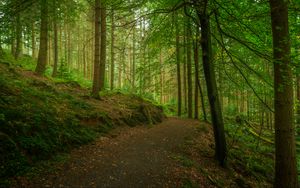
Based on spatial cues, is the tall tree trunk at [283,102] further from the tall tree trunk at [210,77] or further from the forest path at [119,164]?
the forest path at [119,164]

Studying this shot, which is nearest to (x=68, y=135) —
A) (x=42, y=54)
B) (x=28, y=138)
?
(x=28, y=138)

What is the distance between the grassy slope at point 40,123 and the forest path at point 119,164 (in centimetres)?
56

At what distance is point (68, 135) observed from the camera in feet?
23.7

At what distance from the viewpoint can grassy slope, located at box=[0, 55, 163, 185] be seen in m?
5.32

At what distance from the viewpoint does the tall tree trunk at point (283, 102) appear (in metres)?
5.66

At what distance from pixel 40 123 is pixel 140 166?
10.2ft

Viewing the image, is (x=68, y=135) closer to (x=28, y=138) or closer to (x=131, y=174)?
(x=28, y=138)

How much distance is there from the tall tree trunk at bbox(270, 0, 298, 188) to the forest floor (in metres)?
1.75

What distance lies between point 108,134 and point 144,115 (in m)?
4.58

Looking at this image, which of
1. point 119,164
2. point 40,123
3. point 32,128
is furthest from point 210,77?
point 32,128

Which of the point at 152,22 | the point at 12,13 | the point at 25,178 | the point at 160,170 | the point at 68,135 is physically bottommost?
the point at 160,170

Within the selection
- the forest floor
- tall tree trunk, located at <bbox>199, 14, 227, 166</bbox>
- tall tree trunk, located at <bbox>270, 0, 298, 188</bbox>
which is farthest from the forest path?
tall tree trunk, located at <bbox>270, 0, 298, 188</bbox>

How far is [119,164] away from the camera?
6664 millimetres

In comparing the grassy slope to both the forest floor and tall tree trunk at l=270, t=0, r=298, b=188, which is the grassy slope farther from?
tall tree trunk at l=270, t=0, r=298, b=188
